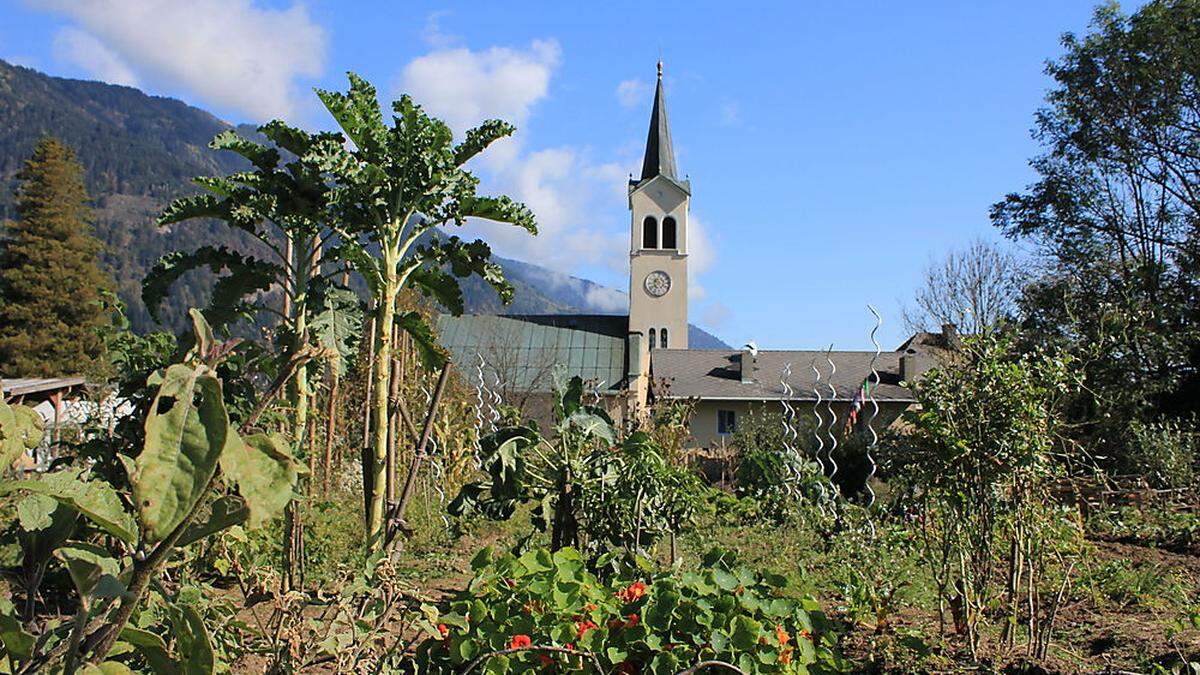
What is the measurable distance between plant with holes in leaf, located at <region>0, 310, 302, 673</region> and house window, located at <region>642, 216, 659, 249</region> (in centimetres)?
4374

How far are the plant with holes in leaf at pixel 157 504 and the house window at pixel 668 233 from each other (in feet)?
144

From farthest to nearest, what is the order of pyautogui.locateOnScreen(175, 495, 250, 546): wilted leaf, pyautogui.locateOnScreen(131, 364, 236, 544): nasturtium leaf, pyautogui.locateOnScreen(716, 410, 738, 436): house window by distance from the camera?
pyautogui.locateOnScreen(716, 410, 738, 436): house window
pyautogui.locateOnScreen(175, 495, 250, 546): wilted leaf
pyautogui.locateOnScreen(131, 364, 236, 544): nasturtium leaf

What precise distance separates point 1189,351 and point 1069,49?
7.64m

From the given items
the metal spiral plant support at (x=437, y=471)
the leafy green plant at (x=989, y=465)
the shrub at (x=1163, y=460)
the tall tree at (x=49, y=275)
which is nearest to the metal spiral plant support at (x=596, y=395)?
the metal spiral plant support at (x=437, y=471)

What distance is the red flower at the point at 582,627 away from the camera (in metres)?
3.41

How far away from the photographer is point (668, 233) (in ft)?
147

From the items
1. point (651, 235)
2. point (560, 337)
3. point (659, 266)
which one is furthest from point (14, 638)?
point (651, 235)

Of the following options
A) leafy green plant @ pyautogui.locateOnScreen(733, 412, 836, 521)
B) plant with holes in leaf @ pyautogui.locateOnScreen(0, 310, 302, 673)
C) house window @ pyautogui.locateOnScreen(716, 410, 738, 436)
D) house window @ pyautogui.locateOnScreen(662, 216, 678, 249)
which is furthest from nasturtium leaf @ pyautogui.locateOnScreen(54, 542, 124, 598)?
house window @ pyautogui.locateOnScreen(662, 216, 678, 249)

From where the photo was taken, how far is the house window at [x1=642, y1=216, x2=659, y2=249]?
147 feet

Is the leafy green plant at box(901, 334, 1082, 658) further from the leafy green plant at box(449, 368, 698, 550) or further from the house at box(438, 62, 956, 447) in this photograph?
the house at box(438, 62, 956, 447)

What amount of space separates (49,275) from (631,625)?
115ft

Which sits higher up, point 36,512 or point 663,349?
point 663,349

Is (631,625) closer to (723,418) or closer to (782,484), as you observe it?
(782,484)

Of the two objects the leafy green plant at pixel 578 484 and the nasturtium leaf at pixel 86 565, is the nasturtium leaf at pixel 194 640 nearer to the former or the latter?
the nasturtium leaf at pixel 86 565
